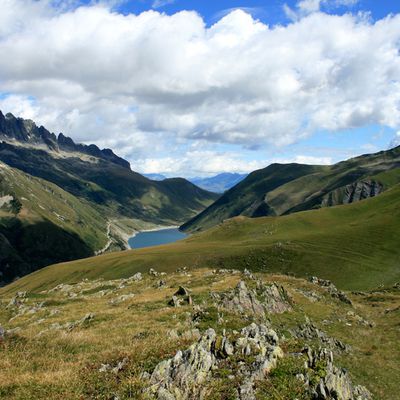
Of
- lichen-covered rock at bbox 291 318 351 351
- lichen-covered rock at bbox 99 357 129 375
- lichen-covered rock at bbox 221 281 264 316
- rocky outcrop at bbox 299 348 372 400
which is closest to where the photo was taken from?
rocky outcrop at bbox 299 348 372 400

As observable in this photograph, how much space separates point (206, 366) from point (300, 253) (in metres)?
96.1

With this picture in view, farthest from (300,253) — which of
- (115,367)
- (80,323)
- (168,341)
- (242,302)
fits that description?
(115,367)

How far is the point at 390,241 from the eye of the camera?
112 m

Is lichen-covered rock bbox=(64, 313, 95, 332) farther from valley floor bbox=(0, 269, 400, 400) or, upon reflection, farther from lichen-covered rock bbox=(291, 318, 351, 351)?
lichen-covered rock bbox=(291, 318, 351, 351)

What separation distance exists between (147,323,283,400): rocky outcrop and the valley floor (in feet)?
0.78

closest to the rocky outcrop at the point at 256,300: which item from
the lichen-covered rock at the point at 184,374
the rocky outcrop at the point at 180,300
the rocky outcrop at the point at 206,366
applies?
the rocky outcrop at the point at 180,300

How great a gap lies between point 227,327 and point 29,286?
127 m

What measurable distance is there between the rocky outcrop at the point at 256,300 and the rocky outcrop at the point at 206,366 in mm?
18979

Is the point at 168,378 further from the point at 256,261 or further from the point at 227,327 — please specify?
the point at 256,261

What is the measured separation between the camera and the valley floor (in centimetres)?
1590

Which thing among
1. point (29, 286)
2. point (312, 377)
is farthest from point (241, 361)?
point (29, 286)

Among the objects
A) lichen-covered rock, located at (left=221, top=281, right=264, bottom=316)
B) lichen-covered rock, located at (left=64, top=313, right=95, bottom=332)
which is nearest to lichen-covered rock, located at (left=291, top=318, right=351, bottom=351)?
lichen-covered rock, located at (left=221, top=281, right=264, bottom=316)

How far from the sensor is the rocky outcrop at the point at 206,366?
15445 mm

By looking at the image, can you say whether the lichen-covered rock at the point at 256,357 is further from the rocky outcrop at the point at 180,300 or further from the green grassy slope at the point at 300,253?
the green grassy slope at the point at 300,253
